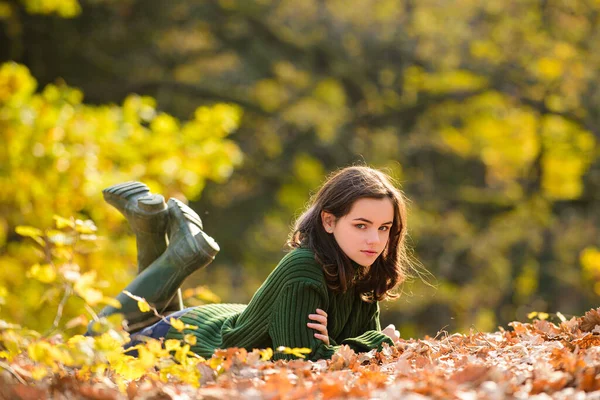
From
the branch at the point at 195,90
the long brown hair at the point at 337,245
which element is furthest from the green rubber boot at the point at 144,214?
the branch at the point at 195,90

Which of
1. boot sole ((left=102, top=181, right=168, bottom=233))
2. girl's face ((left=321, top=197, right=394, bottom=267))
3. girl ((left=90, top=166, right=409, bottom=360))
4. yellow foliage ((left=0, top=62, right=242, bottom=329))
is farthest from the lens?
yellow foliage ((left=0, top=62, right=242, bottom=329))

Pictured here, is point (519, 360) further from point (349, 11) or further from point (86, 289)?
point (349, 11)

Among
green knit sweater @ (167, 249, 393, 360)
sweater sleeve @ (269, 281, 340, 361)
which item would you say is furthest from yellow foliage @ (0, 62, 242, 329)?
sweater sleeve @ (269, 281, 340, 361)

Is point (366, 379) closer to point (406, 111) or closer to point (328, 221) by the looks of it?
point (328, 221)

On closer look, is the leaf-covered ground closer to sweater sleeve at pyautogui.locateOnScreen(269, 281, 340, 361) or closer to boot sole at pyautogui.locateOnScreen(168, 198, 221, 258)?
sweater sleeve at pyautogui.locateOnScreen(269, 281, 340, 361)

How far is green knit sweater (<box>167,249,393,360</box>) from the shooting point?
10.5 feet

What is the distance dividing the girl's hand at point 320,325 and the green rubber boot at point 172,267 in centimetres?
88

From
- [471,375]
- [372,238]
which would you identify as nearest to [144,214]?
[372,238]

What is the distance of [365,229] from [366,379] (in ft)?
3.73

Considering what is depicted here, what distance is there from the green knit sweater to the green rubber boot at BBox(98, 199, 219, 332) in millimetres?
217

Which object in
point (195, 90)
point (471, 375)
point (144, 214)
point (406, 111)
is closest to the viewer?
point (471, 375)

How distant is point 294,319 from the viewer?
126 inches

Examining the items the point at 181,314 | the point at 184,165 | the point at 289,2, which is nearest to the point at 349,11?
the point at 289,2

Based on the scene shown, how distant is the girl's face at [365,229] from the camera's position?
3367 mm
